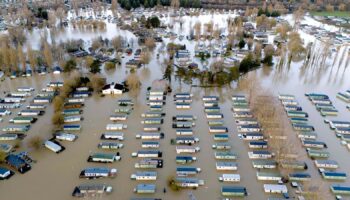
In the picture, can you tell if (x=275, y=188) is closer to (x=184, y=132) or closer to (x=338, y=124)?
(x=184, y=132)

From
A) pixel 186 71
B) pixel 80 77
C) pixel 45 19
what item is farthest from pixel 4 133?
pixel 45 19

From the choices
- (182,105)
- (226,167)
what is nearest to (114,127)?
(182,105)

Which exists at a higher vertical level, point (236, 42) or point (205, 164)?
point (236, 42)

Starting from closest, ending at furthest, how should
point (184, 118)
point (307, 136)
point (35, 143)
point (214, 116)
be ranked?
1. point (35, 143)
2. point (307, 136)
3. point (184, 118)
4. point (214, 116)

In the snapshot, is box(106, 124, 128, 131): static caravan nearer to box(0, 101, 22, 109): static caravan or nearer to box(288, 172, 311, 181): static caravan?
box(0, 101, 22, 109): static caravan

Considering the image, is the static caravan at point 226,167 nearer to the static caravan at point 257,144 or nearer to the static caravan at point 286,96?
the static caravan at point 257,144

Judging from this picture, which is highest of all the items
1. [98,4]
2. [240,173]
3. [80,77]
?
[98,4]

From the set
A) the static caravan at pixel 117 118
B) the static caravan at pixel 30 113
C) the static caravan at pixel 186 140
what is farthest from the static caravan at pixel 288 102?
the static caravan at pixel 30 113

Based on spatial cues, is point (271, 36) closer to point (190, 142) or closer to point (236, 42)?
point (236, 42)
